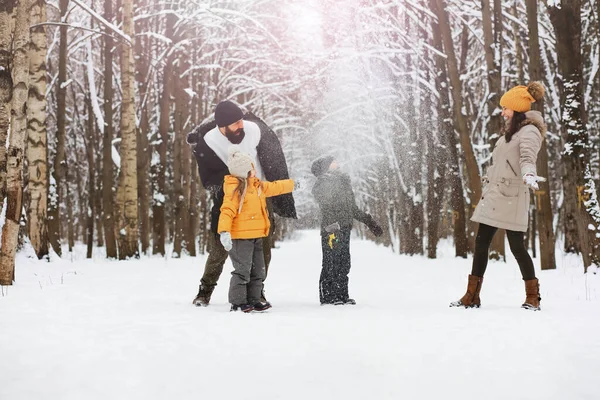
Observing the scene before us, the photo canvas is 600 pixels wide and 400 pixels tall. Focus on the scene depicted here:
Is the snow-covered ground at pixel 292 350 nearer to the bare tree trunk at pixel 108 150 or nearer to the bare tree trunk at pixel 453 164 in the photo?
the bare tree trunk at pixel 108 150

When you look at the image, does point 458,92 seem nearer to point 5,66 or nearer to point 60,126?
point 60,126

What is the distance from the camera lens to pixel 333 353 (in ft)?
10.8

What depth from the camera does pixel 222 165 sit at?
17.9 ft

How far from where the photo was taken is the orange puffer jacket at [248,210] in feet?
16.3

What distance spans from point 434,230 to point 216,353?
14850mm

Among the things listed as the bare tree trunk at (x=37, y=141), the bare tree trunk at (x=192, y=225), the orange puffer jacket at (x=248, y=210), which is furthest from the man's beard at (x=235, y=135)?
the bare tree trunk at (x=192, y=225)

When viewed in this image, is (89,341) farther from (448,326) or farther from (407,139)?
(407,139)

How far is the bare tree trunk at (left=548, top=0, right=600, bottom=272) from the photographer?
8234 millimetres

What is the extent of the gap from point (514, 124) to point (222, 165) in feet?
8.71

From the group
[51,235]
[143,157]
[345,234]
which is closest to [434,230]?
[143,157]

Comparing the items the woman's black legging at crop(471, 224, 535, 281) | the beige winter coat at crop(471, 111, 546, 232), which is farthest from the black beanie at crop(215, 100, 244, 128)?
the woman's black legging at crop(471, 224, 535, 281)

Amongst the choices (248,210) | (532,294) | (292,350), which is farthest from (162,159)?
(292,350)

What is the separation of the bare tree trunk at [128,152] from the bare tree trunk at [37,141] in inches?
143

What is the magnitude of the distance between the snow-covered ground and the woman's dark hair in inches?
60.2
